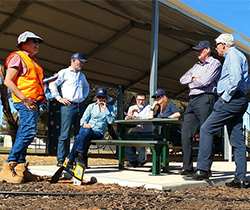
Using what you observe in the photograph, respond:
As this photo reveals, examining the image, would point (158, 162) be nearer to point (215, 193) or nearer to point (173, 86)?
point (215, 193)

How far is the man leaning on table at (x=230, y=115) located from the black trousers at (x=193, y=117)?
0.27 m

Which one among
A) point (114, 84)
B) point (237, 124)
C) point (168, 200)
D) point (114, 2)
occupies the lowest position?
point (168, 200)

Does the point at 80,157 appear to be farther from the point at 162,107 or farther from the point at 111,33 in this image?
the point at 111,33

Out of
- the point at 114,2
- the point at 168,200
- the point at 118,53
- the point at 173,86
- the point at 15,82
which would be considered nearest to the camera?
the point at 168,200

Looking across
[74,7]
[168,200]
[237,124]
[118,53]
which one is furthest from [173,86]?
Answer: [168,200]

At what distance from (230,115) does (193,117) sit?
2.08ft

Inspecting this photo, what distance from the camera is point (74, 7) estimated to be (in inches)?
369

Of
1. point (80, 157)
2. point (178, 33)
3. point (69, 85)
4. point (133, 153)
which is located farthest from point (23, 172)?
point (178, 33)

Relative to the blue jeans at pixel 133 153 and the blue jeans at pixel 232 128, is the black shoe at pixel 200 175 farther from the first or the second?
the blue jeans at pixel 133 153

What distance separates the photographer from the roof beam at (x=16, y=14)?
8.98 m

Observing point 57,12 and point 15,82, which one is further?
point 57,12

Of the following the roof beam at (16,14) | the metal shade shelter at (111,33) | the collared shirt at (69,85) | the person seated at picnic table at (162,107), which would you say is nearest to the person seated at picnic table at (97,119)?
the collared shirt at (69,85)

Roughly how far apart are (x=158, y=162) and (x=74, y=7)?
20.4 ft

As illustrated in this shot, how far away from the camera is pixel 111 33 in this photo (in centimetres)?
1116
